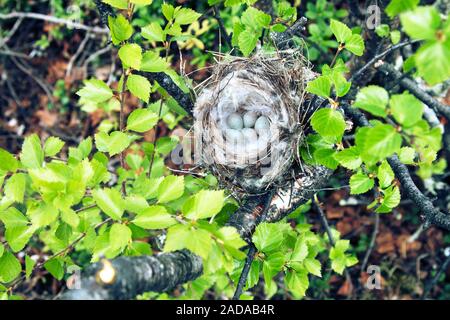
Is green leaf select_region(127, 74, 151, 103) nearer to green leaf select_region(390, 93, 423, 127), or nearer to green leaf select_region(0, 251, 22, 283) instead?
green leaf select_region(0, 251, 22, 283)

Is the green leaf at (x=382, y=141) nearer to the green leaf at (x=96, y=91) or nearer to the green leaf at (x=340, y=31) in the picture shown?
the green leaf at (x=340, y=31)

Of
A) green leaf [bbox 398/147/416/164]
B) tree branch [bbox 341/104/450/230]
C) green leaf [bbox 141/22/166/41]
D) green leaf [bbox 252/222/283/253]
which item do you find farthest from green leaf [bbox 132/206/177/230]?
tree branch [bbox 341/104/450/230]

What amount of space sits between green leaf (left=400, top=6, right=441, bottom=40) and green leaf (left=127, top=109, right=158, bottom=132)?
0.94 meters

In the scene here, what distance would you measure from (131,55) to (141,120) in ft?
0.86

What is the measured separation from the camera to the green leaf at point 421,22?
775mm

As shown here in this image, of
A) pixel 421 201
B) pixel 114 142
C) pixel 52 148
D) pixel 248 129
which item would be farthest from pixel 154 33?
pixel 421 201

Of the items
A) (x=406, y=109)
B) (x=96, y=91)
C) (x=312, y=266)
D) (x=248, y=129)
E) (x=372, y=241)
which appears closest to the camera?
(x=406, y=109)

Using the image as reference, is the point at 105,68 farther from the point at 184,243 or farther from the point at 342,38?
the point at 184,243

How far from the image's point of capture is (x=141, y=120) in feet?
4.99

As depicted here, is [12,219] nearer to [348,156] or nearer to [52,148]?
[52,148]

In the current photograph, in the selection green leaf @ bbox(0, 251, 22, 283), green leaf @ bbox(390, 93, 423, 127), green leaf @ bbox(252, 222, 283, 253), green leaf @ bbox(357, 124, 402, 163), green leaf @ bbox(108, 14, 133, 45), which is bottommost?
green leaf @ bbox(0, 251, 22, 283)

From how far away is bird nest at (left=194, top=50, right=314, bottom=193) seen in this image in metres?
1.70

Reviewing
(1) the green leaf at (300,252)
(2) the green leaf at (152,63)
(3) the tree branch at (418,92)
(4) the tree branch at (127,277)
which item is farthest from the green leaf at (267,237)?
(3) the tree branch at (418,92)
